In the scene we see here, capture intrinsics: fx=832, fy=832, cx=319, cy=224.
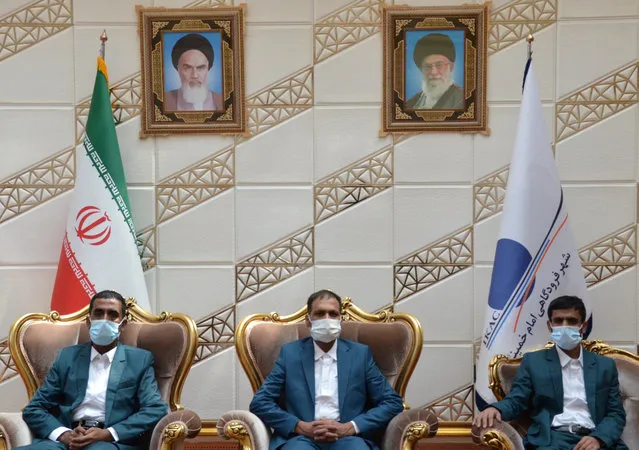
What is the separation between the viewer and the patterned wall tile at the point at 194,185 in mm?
4789

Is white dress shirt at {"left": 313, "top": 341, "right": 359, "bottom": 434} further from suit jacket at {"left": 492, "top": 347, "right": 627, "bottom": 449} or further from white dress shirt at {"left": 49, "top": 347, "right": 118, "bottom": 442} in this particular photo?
white dress shirt at {"left": 49, "top": 347, "right": 118, "bottom": 442}

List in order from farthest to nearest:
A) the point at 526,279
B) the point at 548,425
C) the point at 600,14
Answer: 1. the point at 600,14
2. the point at 526,279
3. the point at 548,425

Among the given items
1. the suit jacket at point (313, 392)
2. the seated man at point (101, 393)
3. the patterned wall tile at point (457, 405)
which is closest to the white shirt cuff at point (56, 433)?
the seated man at point (101, 393)

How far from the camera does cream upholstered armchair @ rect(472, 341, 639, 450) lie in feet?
11.7

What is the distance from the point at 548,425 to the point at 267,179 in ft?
6.73

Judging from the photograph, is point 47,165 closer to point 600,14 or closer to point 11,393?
point 11,393

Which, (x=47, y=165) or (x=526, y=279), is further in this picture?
Result: (x=47, y=165)

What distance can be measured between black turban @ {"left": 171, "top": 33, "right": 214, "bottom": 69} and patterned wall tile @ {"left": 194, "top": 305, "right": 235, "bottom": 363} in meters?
1.44

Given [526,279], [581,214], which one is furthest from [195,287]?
[581,214]

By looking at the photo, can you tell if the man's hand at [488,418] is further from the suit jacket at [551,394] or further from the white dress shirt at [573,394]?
the white dress shirt at [573,394]

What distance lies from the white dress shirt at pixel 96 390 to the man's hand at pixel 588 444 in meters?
2.13

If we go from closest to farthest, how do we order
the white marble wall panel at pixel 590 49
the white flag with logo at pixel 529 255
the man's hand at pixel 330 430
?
the man's hand at pixel 330 430, the white flag with logo at pixel 529 255, the white marble wall panel at pixel 590 49

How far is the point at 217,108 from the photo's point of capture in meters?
4.78

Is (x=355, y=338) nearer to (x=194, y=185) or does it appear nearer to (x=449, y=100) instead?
(x=194, y=185)
